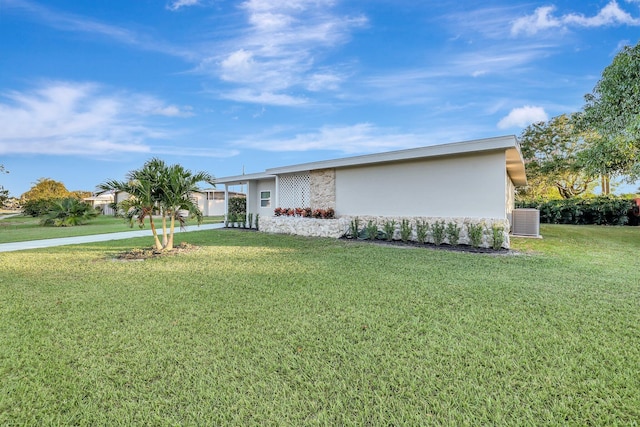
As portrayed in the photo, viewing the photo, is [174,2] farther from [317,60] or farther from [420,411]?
[420,411]

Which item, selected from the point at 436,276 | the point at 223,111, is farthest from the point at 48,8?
the point at 436,276

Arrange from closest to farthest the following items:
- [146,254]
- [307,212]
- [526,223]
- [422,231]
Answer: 1. [146,254]
2. [422,231]
3. [526,223]
4. [307,212]

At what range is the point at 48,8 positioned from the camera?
1024 cm

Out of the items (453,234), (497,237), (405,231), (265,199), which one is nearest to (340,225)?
(405,231)

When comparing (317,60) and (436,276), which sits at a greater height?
(317,60)

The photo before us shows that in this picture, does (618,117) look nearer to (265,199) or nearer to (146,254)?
(265,199)

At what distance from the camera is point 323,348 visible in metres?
2.72

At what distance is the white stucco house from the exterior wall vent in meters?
0.81

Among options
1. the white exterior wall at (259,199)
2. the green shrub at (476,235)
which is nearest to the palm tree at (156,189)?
the white exterior wall at (259,199)

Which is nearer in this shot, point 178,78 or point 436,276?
point 436,276

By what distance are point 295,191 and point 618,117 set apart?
37.9 ft

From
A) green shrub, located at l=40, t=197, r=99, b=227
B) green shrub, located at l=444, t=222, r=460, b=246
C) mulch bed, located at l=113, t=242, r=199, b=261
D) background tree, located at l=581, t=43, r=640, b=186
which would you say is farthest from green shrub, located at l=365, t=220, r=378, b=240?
green shrub, located at l=40, t=197, r=99, b=227

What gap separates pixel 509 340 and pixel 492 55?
38.1 feet

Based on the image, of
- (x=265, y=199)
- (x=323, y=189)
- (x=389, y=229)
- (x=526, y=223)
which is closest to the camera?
(x=389, y=229)
